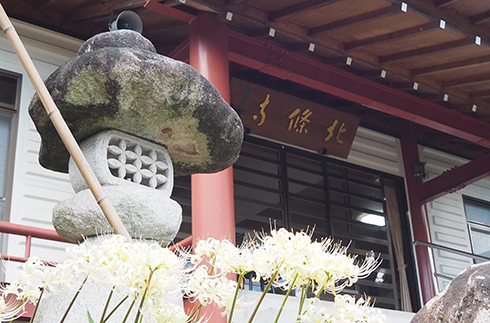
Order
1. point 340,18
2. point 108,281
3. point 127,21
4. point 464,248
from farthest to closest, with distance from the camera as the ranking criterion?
point 464,248
point 340,18
point 127,21
point 108,281

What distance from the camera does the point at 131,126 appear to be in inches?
109

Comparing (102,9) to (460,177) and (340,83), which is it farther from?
(460,177)

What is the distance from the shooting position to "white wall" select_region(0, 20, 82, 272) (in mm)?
6031

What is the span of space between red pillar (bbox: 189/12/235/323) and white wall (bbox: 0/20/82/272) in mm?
2020

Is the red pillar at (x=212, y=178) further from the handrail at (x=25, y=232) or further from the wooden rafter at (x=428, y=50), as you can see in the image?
the wooden rafter at (x=428, y=50)

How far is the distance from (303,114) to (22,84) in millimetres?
3504

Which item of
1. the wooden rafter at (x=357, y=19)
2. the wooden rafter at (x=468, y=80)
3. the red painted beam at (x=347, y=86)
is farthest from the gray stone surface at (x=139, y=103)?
the wooden rafter at (x=468, y=80)

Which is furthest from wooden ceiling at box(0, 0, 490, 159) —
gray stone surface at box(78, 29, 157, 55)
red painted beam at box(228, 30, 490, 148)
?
gray stone surface at box(78, 29, 157, 55)

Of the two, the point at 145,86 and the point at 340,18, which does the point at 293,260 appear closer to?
the point at 145,86

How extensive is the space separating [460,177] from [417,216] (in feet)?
2.90

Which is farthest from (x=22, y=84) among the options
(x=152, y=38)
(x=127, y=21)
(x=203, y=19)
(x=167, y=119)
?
(x=167, y=119)

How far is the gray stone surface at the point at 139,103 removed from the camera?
2605 mm

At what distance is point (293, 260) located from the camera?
1.31m

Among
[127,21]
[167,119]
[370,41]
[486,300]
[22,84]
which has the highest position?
[370,41]
